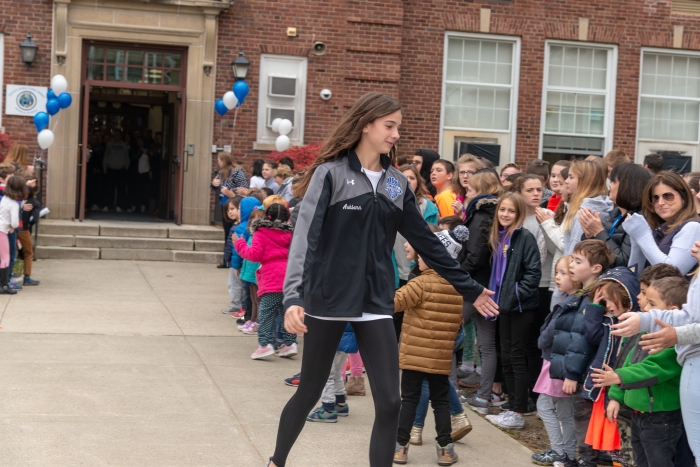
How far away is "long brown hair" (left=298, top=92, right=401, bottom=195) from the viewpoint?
4461 millimetres

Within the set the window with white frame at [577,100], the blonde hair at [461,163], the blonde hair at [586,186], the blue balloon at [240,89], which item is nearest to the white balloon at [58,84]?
the blue balloon at [240,89]

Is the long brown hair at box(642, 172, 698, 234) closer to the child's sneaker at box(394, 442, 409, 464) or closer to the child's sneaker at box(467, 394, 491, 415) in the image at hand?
the child's sneaker at box(394, 442, 409, 464)

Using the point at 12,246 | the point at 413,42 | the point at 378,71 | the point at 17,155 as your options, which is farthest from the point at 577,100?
the point at 12,246

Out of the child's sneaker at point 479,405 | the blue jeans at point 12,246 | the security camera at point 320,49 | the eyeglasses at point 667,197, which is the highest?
the security camera at point 320,49

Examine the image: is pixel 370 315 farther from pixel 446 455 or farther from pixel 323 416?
pixel 323 416

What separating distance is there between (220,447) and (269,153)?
11.2 m

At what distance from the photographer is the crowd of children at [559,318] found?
4699mm

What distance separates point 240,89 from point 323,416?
10.1m

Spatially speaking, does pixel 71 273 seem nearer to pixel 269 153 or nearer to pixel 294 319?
pixel 269 153

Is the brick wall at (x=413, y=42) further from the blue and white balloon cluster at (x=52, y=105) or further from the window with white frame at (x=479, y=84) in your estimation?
the blue and white balloon cluster at (x=52, y=105)

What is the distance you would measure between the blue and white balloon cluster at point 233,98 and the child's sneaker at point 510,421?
398 inches

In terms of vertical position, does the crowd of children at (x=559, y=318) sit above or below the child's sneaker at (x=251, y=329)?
above

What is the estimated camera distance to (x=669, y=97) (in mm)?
18156

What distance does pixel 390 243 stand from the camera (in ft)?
14.9
